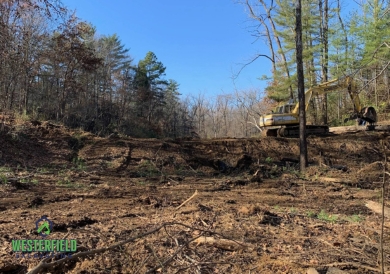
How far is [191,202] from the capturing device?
6.27m

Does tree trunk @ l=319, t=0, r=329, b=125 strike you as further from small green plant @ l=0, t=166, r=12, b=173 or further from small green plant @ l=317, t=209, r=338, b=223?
small green plant @ l=0, t=166, r=12, b=173

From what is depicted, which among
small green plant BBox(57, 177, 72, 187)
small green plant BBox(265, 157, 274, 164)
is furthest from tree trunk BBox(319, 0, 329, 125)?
small green plant BBox(57, 177, 72, 187)

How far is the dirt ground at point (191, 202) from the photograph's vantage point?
130 inches

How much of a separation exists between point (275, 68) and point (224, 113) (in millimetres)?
31114

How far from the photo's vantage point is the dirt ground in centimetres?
331

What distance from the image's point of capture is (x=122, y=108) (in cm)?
4044

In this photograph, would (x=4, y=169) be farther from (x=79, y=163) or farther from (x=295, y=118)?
(x=295, y=118)

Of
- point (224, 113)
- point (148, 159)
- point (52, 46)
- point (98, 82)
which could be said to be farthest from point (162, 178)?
point (224, 113)

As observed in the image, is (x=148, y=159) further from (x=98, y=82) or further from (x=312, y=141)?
(x=98, y=82)

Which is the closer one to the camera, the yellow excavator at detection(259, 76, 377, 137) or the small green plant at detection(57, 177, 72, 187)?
the small green plant at detection(57, 177, 72, 187)

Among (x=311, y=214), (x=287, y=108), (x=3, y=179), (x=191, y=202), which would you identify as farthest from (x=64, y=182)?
(x=287, y=108)

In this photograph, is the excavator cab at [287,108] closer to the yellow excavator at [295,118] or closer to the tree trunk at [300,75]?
the yellow excavator at [295,118]

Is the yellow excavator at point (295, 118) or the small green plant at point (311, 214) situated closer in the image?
the small green plant at point (311, 214)

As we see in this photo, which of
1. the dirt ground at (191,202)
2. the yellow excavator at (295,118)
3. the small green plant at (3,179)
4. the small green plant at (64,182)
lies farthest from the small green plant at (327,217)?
the yellow excavator at (295,118)
